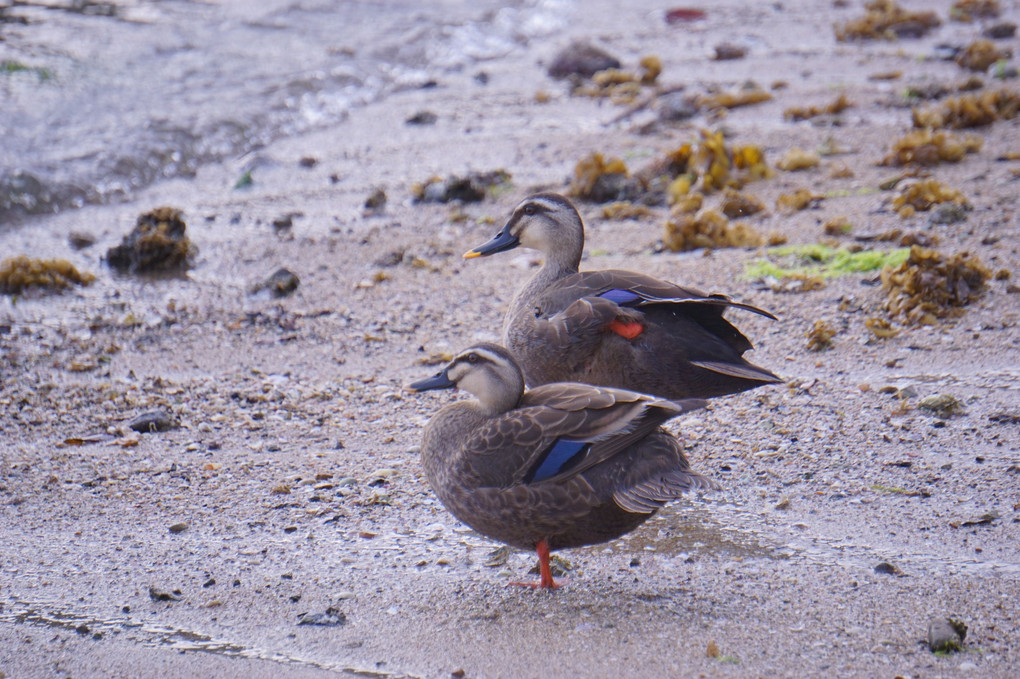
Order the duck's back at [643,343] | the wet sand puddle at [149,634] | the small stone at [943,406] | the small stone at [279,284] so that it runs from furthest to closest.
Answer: the small stone at [279,284] → the duck's back at [643,343] → the small stone at [943,406] → the wet sand puddle at [149,634]

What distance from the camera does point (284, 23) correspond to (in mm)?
16891

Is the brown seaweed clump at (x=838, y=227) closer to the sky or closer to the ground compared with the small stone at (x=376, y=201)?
closer to the sky

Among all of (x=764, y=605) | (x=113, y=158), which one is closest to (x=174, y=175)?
(x=113, y=158)

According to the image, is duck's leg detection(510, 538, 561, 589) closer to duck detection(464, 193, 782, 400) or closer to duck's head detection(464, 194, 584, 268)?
duck detection(464, 193, 782, 400)

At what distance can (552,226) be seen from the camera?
5684mm

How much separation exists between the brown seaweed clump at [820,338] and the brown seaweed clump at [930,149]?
121 inches

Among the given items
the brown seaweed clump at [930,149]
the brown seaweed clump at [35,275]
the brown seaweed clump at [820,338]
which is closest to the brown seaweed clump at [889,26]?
the brown seaweed clump at [930,149]

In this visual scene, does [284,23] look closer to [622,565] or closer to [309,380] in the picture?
[309,380]

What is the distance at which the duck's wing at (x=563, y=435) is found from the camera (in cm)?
359

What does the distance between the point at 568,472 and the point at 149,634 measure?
59.1 inches

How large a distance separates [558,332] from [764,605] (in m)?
1.79

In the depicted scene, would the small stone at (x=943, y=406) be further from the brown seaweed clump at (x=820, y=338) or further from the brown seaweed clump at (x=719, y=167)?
the brown seaweed clump at (x=719, y=167)

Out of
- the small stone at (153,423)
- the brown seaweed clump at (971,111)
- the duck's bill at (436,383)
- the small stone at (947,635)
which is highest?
the brown seaweed clump at (971,111)

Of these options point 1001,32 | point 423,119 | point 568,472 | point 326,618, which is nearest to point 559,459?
point 568,472
